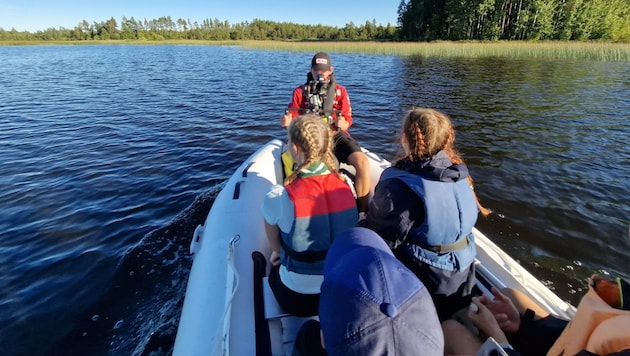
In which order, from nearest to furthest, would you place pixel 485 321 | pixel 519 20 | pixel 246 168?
pixel 485 321 → pixel 246 168 → pixel 519 20

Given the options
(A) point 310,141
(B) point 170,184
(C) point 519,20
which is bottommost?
(B) point 170,184

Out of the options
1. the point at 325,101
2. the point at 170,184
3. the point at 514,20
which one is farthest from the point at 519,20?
the point at 170,184

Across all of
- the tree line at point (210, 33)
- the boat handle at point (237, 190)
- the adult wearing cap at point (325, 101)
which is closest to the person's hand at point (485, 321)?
the adult wearing cap at point (325, 101)

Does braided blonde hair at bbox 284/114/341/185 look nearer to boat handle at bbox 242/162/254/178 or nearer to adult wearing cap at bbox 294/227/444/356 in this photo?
adult wearing cap at bbox 294/227/444/356

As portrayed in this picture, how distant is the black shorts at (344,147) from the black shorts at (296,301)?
2.16 m

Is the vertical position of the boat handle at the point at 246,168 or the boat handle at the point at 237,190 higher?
the boat handle at the point at 246,168

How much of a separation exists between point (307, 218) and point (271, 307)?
689 millimetres

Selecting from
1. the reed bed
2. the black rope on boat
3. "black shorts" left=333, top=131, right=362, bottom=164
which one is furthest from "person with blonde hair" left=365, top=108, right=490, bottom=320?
the reed bed

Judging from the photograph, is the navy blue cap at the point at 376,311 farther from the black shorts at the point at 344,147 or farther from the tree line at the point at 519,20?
A: the tree line at the point at 519,20

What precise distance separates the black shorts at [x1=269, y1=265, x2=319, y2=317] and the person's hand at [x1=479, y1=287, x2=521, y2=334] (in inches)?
38.6

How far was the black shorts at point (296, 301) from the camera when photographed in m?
1.88

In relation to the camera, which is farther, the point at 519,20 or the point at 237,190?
the point at 519,20

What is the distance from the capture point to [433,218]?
176cm

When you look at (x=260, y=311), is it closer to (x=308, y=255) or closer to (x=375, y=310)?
(x=308, y=255)
